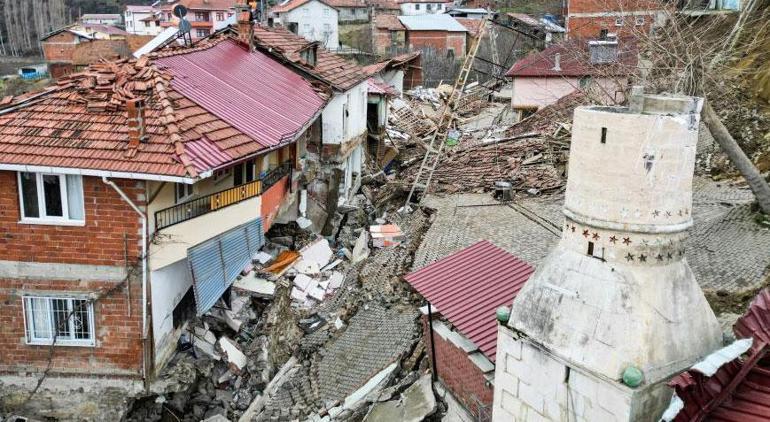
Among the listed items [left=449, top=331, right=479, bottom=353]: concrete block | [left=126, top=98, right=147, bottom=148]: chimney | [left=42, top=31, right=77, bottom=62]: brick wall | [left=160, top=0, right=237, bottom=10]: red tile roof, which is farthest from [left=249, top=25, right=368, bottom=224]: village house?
[left=160, top=0, right=237, bottom=10]: red tile roof

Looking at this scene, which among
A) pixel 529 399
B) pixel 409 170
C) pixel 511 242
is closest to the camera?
pixel 529 399

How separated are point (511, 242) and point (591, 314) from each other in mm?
11909

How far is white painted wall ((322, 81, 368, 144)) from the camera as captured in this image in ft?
74.7

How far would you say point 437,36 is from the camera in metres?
60.1

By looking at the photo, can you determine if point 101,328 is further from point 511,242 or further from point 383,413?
point 511,242

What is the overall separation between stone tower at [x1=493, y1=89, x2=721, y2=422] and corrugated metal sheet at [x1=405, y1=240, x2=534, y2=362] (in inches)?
89.5

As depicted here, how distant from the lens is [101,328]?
1210cm

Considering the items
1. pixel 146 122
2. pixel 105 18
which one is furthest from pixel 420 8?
pixel 146 122

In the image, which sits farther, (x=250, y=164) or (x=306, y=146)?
(x=306, y=146)

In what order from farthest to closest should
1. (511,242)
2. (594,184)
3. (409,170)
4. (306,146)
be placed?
1. (409,170)
2. (306,146)
3. (511,242)
4. (594,184)

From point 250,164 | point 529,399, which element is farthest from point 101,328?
point 529,399

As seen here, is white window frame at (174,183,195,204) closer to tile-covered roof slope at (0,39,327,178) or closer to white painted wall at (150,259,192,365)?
tile-covered roof slope at (0,39,327,178)

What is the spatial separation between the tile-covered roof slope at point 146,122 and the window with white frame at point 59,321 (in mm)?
2726

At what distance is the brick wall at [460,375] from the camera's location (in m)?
9.49
